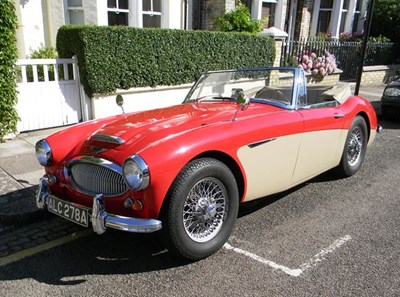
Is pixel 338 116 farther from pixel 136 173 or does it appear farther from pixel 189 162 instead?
pixel 136 173

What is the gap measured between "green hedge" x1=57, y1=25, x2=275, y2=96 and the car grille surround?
4228 millimetres

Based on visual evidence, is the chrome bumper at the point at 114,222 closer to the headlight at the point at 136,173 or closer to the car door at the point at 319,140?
the headlight at the point at 136,173

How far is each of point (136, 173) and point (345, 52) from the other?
13.4 meters

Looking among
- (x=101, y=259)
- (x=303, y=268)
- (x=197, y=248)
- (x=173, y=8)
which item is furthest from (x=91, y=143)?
(x=173, y=8)

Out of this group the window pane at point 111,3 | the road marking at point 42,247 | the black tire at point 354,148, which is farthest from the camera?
the window pane at point 111,3

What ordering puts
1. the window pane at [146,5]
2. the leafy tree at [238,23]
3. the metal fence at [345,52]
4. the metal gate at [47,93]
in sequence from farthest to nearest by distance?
the metal fence at [345,52]
the leafy tree at [238,23]
the window pane at [146,5]
the metal gate at [47,93]

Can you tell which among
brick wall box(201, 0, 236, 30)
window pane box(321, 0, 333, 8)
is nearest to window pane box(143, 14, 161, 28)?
brick wall box(201, 0, 236, 30)

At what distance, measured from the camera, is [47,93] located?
6.93 metres

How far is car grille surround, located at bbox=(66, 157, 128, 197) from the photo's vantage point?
9.78 feet

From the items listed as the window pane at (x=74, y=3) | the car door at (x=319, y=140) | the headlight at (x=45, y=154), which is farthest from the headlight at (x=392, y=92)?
the headlight at (x=45, y=154)

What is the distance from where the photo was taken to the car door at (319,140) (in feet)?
13.4

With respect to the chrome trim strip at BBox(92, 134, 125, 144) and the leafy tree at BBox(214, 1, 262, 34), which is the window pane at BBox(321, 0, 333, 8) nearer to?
the leafy tree at BBox(214, 1, 262, 34)

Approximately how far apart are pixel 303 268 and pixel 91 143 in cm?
203

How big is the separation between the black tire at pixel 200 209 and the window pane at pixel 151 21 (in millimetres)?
8497
